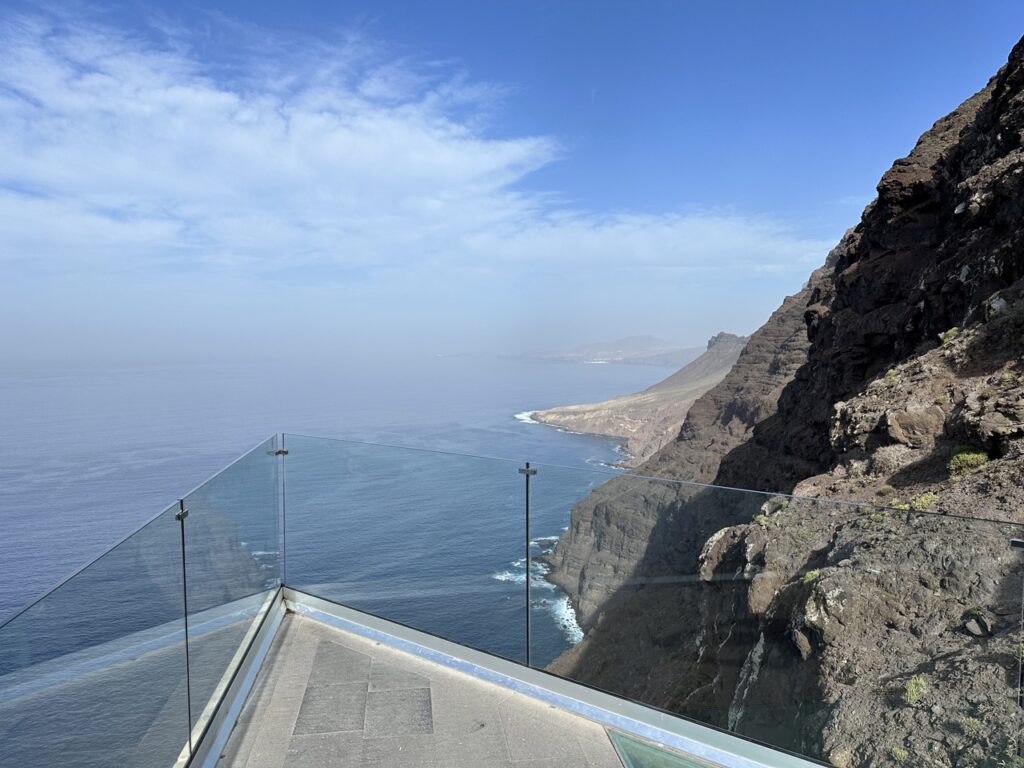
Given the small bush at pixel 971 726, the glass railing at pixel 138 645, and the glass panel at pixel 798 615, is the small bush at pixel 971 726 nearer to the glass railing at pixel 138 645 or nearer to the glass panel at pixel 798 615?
the glass panel at pixel 798 615

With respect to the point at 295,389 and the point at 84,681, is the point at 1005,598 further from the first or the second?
the point at 295,389

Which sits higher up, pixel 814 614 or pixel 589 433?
pixel 814 614

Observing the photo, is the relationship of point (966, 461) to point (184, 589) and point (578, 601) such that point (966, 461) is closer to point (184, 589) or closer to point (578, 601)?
point (578, 601)

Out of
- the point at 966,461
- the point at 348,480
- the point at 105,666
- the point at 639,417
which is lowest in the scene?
the point at 639,417

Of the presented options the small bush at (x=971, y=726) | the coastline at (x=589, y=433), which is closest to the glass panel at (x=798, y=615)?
the small bush at (x=971, y=726)

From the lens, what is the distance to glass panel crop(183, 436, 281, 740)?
328 centimetres

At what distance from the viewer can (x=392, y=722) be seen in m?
3.43

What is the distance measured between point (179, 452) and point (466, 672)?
238 feet

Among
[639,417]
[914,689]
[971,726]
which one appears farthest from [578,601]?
[639,417]

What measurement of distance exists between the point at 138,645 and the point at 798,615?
8.94 feet

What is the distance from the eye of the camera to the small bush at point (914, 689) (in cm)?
290

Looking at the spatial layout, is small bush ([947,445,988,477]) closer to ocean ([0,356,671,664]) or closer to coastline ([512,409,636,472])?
ocean ([0,356,671,664])

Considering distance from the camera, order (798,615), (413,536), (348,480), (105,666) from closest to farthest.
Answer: (105,666) < (798,615) < (413,536) < (348,480)

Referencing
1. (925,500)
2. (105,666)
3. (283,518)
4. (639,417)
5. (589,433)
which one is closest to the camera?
(105,666)
